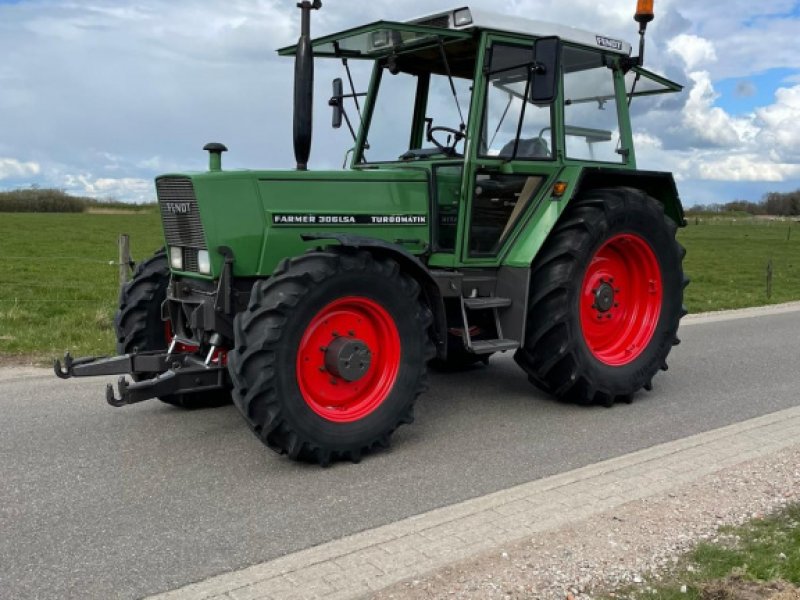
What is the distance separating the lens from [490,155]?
567 cm

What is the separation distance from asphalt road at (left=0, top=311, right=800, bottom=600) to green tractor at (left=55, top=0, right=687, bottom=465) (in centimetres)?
27

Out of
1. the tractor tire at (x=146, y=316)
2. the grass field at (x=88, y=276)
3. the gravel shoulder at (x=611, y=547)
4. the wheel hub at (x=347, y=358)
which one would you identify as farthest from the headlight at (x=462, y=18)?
the grass field at (x=88, y=276)

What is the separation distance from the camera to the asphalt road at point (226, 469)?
11.3 ft

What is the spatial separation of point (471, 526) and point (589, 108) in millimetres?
3767

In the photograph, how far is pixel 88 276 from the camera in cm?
1744

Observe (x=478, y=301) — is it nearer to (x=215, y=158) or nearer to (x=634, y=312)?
(x=634, y=312)

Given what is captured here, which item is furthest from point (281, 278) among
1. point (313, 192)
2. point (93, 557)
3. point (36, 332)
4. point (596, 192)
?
point (36, 332)

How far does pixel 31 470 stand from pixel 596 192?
4194 millimetres

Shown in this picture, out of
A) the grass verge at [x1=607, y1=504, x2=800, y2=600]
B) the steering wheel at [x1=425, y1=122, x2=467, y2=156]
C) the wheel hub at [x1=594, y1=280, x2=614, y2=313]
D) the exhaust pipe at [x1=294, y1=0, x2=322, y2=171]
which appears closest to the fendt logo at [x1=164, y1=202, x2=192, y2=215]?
the exhaust pipe at [x1=294, y1=0, x2=322, y2=171]

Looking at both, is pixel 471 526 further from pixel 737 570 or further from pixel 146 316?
pixel 146 316

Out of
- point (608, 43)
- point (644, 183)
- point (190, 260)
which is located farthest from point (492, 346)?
point (608, 43)

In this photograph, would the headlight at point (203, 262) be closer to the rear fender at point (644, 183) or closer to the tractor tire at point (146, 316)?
the tractor tire at point (146, 316)

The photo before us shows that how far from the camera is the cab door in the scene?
5598 millimetres

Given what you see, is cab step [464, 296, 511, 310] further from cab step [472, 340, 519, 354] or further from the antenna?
the antenna
